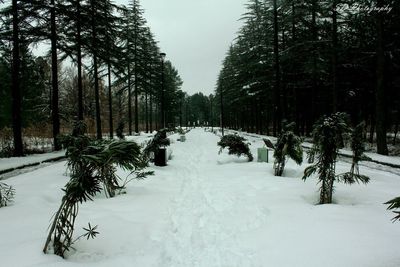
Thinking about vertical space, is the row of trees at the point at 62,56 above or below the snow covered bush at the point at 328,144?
above

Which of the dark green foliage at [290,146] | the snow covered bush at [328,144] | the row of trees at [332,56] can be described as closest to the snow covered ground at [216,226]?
the snow covered bush at [328,144]

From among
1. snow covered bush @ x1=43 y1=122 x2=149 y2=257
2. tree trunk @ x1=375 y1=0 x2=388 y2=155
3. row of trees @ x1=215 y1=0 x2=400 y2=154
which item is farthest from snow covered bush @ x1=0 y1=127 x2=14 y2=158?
tree trunk @ x1=375 y1=0 x2=388 y2=155

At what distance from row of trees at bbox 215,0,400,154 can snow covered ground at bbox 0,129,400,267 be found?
340 inches

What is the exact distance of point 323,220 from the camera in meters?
5.15

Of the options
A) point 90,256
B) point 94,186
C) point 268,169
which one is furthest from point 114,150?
point 268,169

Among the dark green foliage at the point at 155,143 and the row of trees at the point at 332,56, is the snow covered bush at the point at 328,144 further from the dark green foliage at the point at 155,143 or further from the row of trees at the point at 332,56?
the row of trees at the point at 332,56

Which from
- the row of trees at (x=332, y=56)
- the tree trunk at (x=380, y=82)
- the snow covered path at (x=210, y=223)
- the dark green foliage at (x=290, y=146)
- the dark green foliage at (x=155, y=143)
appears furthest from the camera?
the row of trees at (x=332, y=56)

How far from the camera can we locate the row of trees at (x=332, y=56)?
1552 cm

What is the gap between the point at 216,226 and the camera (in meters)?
5.35

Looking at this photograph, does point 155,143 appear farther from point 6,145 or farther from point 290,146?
point 6,145

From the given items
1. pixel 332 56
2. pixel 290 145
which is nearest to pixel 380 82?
pixel 332 56

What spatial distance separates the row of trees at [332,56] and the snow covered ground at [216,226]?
862 cm

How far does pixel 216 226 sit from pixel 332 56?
51.6ft

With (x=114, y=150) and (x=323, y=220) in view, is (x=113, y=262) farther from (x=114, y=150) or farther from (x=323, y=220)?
(x=323, y=220)
